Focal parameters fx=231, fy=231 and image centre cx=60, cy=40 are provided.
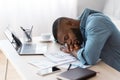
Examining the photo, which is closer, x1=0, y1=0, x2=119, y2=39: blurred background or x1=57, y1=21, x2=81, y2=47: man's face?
x1=57, y1=21, x2=81, y2=47: man's face

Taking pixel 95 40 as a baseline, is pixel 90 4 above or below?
below

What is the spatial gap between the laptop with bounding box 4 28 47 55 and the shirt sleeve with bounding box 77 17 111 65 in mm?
390

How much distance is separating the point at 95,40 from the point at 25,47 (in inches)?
26.8

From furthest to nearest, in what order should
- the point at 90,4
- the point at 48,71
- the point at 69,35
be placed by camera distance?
the point at 90,4 < the point at 69,35 < the point at 48,71

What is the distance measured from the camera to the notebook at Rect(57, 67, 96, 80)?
134 cm

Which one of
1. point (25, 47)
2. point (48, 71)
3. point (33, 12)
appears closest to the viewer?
point (48, 71)

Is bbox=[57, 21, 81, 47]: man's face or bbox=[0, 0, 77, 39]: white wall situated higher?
bbox=[57, 21, 81, 47]: man's face

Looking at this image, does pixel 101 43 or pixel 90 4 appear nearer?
pixel 101 43

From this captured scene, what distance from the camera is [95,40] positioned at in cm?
159

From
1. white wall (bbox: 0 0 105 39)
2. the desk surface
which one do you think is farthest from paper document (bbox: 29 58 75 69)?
white wall (bbox: 0 0 105 39)

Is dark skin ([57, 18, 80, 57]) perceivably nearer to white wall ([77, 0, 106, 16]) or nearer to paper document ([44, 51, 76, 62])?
paper document ([44, 51, 76, 62])

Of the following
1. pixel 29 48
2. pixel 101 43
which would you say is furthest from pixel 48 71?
pixel 29 48

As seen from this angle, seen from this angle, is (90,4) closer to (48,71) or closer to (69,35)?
(69,35)

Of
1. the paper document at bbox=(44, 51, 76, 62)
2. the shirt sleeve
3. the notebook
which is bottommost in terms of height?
the paper document at bbox=(44, 51, 76, 62)
